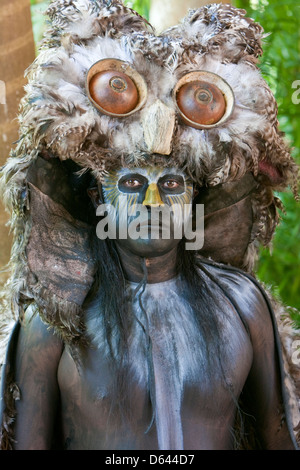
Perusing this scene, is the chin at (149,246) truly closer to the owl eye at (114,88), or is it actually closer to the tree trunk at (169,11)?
the owl eye at (114,88)

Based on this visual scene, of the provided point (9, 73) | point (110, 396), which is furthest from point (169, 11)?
point (110, 396)

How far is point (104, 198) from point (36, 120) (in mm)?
235

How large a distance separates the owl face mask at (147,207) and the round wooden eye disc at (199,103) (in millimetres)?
128

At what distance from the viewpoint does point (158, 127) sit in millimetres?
1597

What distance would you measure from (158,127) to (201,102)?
0.40 feet

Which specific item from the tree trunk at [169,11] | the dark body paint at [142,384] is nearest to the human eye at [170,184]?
the dark body paint at [142,384]

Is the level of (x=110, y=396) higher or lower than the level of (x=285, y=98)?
lower

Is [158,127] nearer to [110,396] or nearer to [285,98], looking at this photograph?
[110,396]

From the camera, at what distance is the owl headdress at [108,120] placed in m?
1.61

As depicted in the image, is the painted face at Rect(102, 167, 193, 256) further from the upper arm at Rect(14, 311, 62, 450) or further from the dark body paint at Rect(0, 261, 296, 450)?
the upper arm at Rect(14, 311, 62, 450)

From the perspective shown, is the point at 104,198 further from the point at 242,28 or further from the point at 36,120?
the point at 242,28

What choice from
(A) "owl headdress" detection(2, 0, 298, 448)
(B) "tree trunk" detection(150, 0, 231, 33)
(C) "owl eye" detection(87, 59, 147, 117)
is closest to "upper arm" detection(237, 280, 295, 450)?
(A) "owl headdress" detection(2, 0, 298, 448)

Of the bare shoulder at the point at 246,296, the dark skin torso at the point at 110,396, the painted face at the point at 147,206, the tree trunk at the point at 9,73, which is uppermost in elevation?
the tree trunk at the point at 9,73

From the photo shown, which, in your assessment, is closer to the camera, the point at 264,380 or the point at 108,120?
the point at 108,120
